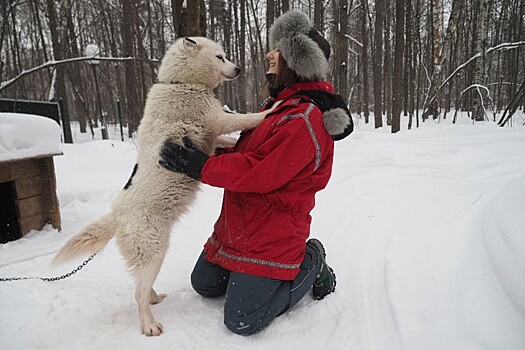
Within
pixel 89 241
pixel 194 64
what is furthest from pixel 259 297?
pixel 194 64

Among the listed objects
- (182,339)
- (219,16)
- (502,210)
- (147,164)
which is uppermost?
(219,16)

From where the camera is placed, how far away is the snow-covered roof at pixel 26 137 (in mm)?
3344

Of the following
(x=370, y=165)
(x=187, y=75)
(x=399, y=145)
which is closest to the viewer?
(x=187, y=75)

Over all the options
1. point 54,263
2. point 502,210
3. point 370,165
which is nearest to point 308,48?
point 502,210

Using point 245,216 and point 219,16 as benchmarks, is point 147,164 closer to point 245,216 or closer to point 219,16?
point 245,216

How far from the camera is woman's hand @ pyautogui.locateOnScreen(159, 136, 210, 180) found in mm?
2068

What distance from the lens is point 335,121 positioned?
2.09m

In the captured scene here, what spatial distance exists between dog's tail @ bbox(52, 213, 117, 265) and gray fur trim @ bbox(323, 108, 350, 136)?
1499 millimetres

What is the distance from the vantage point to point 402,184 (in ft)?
15.3

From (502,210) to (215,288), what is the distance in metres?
2.07

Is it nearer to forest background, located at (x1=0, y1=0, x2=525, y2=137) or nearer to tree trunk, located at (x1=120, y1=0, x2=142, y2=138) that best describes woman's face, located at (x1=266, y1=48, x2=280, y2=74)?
forest background, located at (x1=0, y1=0, x2=525, y2=137)

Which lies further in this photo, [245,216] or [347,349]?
[245,216]

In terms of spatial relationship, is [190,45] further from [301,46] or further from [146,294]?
[146,294]

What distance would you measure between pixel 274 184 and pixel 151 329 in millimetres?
1170
